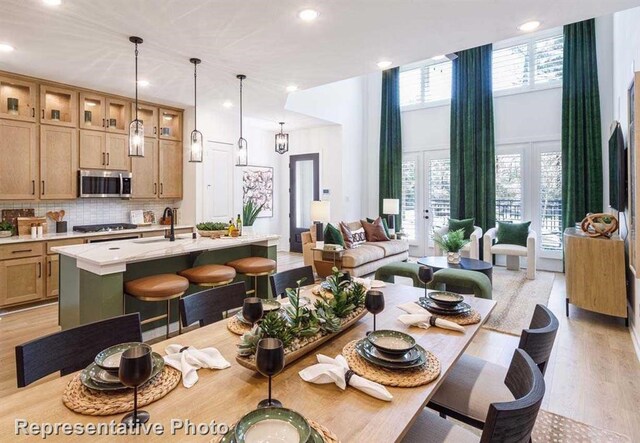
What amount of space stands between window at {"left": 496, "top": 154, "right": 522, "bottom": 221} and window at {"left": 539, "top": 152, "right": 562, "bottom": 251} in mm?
374

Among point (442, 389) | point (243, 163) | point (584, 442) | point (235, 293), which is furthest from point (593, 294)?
point (243, 163)

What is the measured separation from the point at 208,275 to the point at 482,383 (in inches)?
92.5

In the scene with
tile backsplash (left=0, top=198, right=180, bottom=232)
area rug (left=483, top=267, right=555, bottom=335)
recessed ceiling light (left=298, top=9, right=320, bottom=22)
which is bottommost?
area rug (left=483, top=267, right=555, bottom=335)

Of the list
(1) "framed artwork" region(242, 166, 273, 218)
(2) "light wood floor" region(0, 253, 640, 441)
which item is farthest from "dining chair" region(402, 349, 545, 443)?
(1) "framed artwork" region(242, 166, 273, 218)

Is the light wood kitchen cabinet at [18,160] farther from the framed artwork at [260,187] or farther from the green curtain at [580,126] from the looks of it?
the green curtain at [580,126]

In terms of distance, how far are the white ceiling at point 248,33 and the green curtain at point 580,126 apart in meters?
3.74

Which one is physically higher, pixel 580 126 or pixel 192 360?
pixel 580 126

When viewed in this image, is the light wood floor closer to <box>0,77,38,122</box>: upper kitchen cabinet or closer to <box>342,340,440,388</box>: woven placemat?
<box>342,340,440,388</box>: woven placemat

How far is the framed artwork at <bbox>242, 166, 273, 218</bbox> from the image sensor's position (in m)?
→ 7.87

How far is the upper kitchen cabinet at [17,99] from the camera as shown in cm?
432

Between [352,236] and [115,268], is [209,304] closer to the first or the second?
[115,268]

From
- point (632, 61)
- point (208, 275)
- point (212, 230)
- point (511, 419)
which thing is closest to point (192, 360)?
point (511, 419)

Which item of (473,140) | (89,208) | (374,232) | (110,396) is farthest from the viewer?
(473,140)

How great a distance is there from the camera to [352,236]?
6.21m
